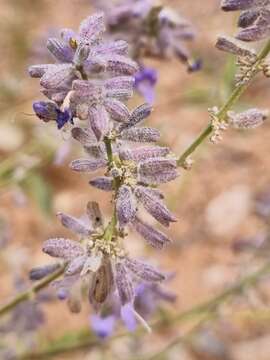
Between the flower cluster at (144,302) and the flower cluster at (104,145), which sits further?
the flower cluster at (144,302)

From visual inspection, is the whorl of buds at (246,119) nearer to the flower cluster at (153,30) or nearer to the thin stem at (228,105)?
the thin stem at (228,105)

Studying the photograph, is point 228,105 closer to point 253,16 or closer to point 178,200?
point 253,16

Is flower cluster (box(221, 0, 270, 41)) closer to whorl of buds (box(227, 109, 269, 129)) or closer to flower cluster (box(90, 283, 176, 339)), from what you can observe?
whorl of buds (box(227, 109, 269, 129))

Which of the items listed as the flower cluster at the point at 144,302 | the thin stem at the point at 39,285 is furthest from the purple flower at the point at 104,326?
the thin stem at the point at 39,285

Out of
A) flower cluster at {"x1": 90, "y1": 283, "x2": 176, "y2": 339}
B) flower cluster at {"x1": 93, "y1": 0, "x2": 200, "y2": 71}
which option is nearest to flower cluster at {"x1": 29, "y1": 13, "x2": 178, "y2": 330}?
flower cluster at {"x1": 90, "y1": 283, "x2": 176, "y2": 339}

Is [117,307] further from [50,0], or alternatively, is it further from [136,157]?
[50,0]

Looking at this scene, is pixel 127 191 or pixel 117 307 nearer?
pixel 127 191

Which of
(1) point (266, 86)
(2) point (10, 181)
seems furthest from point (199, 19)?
(2) point (10, 181)
